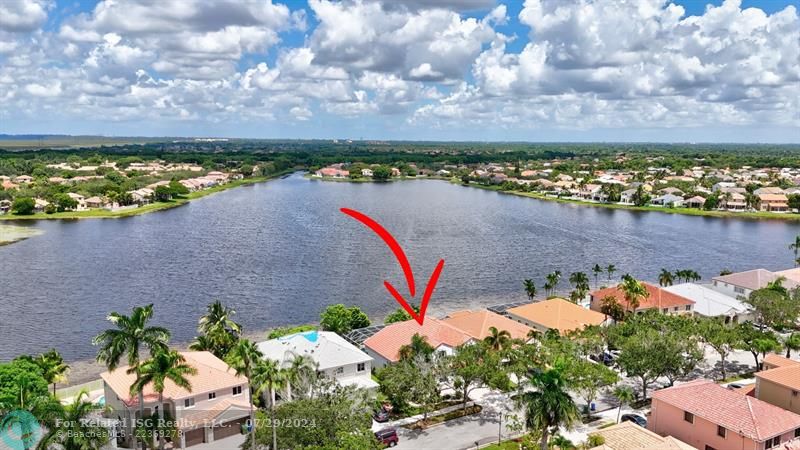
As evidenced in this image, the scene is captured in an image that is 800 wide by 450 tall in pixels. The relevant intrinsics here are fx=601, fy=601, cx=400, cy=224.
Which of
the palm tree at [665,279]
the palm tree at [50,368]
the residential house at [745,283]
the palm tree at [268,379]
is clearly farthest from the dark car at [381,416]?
the palm tree at [665,279]

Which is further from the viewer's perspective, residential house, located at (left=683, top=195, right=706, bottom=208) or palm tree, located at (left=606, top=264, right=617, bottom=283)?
residential house, located at (left=683, top=195, right=706, bottom=208)

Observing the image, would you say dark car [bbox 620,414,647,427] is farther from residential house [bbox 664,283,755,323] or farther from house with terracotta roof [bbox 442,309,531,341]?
residential house [bbox 664,283,755,323]

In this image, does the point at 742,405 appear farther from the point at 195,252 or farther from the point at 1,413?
the point at 195,252

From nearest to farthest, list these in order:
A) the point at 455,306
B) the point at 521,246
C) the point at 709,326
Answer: the point at 709,326
the point at 455,306
the point at 521,246

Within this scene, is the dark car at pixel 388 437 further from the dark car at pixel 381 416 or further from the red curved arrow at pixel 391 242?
the red curved arrow at pixel 391 242

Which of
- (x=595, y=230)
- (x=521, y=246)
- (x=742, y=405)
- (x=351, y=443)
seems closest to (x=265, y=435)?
(x=351, y=443)

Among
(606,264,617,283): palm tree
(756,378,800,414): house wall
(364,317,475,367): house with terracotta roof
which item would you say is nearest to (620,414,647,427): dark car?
(756,378,800,414): house wall
